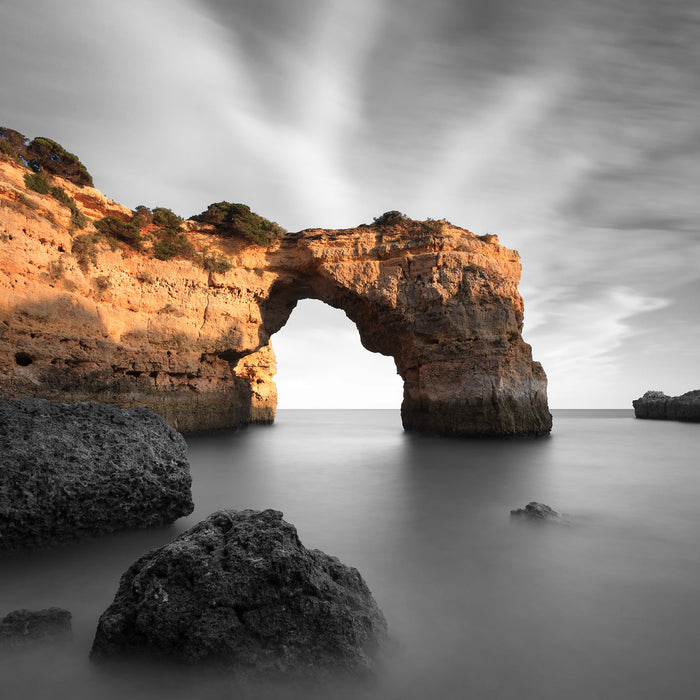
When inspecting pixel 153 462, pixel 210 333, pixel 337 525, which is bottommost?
pixel 337 525

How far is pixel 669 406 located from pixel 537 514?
3724cm

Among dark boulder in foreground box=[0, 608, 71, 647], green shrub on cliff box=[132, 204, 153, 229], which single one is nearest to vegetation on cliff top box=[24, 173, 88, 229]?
green shrub on cliff box=[132, 204, 153, 229]

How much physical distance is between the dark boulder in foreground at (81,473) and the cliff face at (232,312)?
871 cm

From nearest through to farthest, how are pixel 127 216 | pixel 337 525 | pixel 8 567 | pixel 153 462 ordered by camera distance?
pixel 8 567 < pixel 153 462 < pixel 337 525 < pixel 127 216

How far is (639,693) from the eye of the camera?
6.77 ft

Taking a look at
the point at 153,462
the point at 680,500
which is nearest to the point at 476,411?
the point at 680,500

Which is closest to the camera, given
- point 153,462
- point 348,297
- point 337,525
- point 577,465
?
point 153,462

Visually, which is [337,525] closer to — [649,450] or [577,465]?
[577,465]

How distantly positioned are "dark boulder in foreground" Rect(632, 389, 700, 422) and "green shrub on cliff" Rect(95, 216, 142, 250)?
124ft

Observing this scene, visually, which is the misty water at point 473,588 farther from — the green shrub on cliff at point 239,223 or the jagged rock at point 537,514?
the green shrub on cliff at point 239,223

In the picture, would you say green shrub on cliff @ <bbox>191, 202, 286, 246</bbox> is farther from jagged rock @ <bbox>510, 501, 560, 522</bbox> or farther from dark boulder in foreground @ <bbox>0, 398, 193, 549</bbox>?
jagged rock @ <bbox>510, 501, 560, 522</bbox>

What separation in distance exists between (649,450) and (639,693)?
1501 cm

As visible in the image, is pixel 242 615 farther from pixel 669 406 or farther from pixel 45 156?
pixel 669 406

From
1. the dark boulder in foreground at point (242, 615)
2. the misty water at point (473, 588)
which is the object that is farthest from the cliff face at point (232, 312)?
the dark boulder in foreground at point (242, 615)
